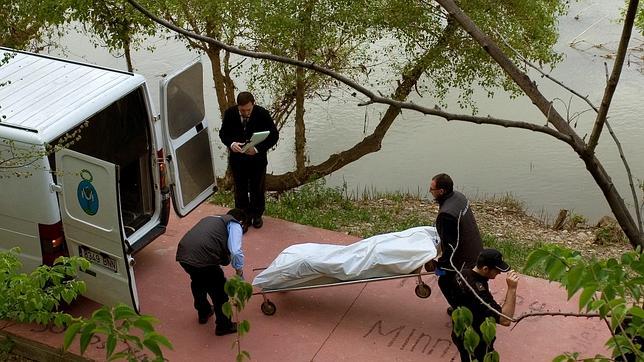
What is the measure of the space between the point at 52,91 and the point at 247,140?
1696 millimetres

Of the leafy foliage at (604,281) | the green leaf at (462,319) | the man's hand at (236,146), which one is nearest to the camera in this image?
the leafy foliage at (604,281)

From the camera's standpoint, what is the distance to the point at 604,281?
275 centimetres

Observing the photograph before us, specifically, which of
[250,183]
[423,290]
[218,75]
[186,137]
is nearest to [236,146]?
[186,137]

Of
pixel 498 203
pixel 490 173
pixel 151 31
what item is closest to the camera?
pixel 151 31

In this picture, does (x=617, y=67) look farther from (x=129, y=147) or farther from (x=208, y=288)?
(x=129, y=147)

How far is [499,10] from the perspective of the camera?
29.6ft

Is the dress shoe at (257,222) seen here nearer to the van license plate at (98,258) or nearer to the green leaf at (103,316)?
the van license plate at (98,258)

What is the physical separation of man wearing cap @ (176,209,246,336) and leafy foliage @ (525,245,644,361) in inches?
123

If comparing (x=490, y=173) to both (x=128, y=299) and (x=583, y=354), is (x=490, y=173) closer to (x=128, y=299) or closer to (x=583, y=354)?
(x=583, y=354)

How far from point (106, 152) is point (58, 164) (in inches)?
39.1

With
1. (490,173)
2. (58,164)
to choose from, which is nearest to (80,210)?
(58,164)

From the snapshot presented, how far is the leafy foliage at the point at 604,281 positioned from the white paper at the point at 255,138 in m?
4.19

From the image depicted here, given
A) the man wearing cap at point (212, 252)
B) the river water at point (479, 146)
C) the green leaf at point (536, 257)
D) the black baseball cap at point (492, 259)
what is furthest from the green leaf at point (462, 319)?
the river water at point (479, 146)

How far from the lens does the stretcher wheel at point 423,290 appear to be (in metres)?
6.29
